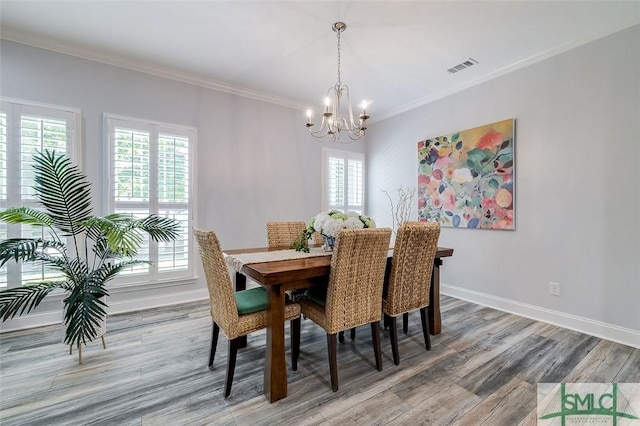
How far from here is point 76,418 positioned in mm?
1618

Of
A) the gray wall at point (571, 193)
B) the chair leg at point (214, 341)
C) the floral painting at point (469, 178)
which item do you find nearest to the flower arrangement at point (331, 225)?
the chair leg at point (214, 341)

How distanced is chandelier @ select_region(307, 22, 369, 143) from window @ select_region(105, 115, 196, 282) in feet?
5.39

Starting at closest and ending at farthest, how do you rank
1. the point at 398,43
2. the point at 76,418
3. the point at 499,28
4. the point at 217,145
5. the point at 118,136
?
1. the point at 76,418
2. the point at 499,28
3. the point at 398,43
4. the point at 118,136
5. the point at 217,145

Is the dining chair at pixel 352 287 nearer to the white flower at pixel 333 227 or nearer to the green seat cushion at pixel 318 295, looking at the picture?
the green seat cushion at pixel 318 295

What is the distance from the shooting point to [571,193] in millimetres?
2816

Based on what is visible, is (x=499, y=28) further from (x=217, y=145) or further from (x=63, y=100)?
(x=63, y=100)

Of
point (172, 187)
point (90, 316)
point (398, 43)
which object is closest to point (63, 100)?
point (172, 187)

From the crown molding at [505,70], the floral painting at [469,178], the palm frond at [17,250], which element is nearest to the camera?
the palm frond at [17,250]

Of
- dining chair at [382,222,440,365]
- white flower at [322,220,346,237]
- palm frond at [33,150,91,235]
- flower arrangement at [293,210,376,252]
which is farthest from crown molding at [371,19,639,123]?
palm frond at [33,150,91,235]

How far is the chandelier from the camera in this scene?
2.49 m

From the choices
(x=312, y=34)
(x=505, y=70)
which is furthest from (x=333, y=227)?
(x=505, y=70)

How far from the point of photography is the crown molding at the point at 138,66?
271 centimetres

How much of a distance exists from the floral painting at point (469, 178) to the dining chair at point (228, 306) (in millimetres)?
2696

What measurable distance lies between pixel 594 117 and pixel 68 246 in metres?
5.26
